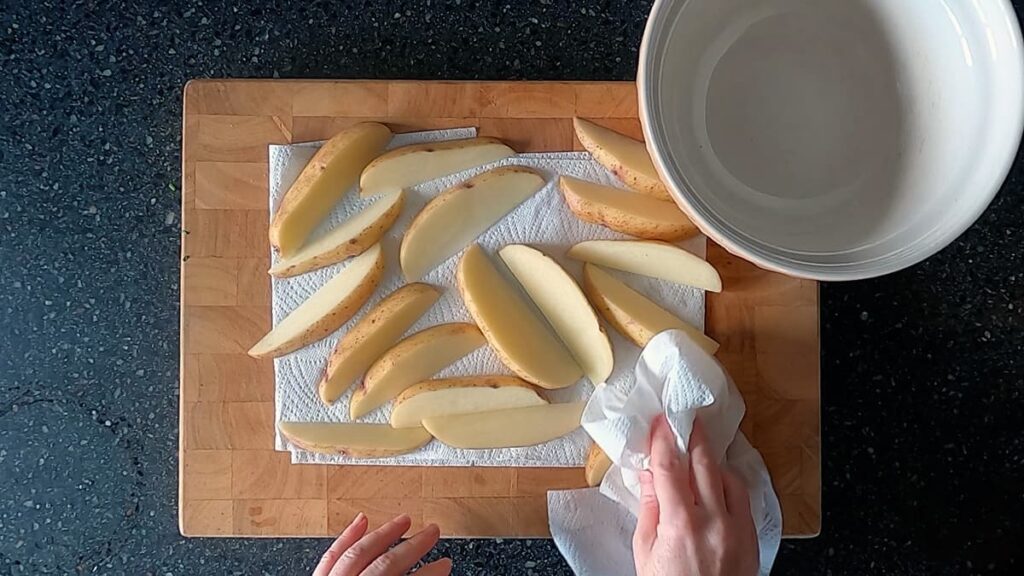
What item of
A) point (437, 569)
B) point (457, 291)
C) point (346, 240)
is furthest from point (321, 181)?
point (437, 569)

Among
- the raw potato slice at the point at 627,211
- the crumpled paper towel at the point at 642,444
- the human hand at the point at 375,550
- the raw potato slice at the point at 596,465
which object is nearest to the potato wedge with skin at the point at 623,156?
the raw potato slice at the point at 627,211

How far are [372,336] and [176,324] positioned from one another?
23 cm

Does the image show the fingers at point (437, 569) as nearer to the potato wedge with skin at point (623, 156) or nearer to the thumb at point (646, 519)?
the thumb at point (646, 519)

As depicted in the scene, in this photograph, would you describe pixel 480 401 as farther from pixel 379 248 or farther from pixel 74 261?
pixel 74 261

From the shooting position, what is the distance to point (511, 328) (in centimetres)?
83

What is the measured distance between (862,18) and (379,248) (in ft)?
1.51

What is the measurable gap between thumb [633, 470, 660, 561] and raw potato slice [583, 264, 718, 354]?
0.41 ft

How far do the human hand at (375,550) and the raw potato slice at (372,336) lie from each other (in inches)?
5.0

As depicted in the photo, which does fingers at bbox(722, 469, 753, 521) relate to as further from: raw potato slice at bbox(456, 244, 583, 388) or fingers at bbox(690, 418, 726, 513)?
raw potato slice at bbox(456, 244, 583, 388)

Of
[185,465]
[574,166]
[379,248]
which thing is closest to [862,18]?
[574,166]

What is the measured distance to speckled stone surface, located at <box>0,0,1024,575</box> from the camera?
0.91 metres

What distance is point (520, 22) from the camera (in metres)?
0.92

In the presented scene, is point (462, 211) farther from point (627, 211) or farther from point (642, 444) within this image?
point (642, 444)

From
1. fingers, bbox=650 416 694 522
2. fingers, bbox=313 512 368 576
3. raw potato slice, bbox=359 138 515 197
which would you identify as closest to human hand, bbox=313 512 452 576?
fingers, bbox=313 512 368 576
